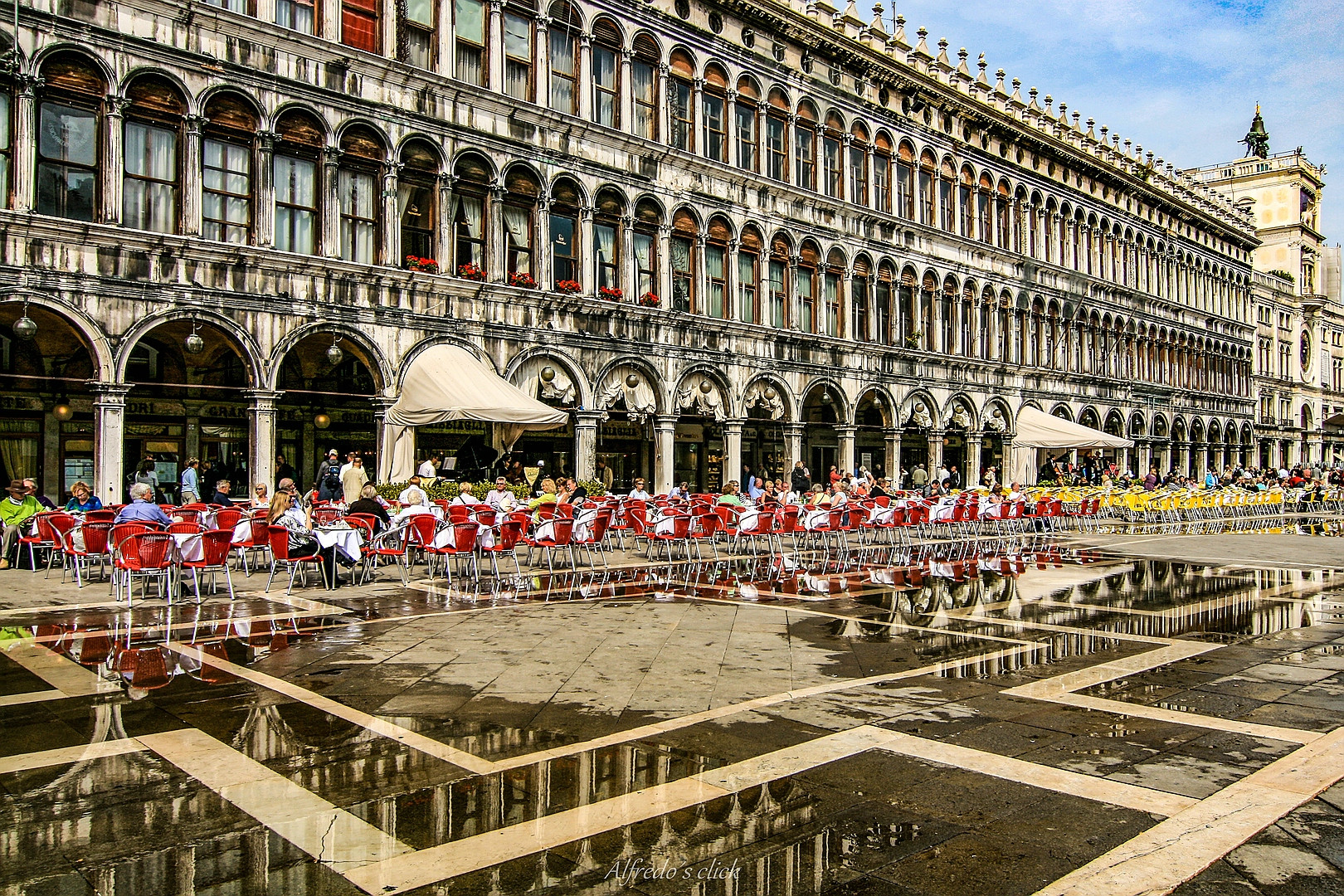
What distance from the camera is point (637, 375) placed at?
26.5 meters

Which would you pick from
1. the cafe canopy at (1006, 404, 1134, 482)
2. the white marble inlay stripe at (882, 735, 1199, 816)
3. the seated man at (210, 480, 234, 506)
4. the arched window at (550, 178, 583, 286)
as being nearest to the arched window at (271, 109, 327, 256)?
the seated man at (210, 480, 234, 506)

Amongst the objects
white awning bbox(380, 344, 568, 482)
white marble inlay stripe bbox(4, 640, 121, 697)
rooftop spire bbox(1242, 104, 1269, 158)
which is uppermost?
rooftop spire bbox(1242, 104, 1269, 158)

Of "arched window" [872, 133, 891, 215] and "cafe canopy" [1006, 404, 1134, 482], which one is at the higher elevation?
"arched window" [872, 133, 891, 215]

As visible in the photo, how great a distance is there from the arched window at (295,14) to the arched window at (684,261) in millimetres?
10564

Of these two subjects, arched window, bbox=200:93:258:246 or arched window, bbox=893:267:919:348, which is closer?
arched window, bbox=200:93:258:246

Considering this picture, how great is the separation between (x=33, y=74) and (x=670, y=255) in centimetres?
1521

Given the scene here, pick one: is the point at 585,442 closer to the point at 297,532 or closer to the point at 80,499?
the point at 80,499

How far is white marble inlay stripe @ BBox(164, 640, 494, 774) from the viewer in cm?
578

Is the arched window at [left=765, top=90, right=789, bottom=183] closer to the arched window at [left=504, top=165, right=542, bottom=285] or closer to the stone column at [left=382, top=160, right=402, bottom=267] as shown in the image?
the arched window at [left=504, top=165, right=542, bottom=285]

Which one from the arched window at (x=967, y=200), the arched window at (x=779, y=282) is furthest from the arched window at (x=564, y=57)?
the arched window at (x=967, y=200)

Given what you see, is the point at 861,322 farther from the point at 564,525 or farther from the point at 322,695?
the point at 322,695

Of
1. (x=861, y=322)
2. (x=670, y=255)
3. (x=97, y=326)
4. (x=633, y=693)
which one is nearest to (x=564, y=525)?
(x=633, y=693)

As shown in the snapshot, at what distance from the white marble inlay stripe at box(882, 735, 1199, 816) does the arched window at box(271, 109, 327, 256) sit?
18.2 m

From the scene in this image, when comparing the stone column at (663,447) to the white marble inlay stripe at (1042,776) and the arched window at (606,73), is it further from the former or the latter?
the white marble inlay stripe at (1042,776)
